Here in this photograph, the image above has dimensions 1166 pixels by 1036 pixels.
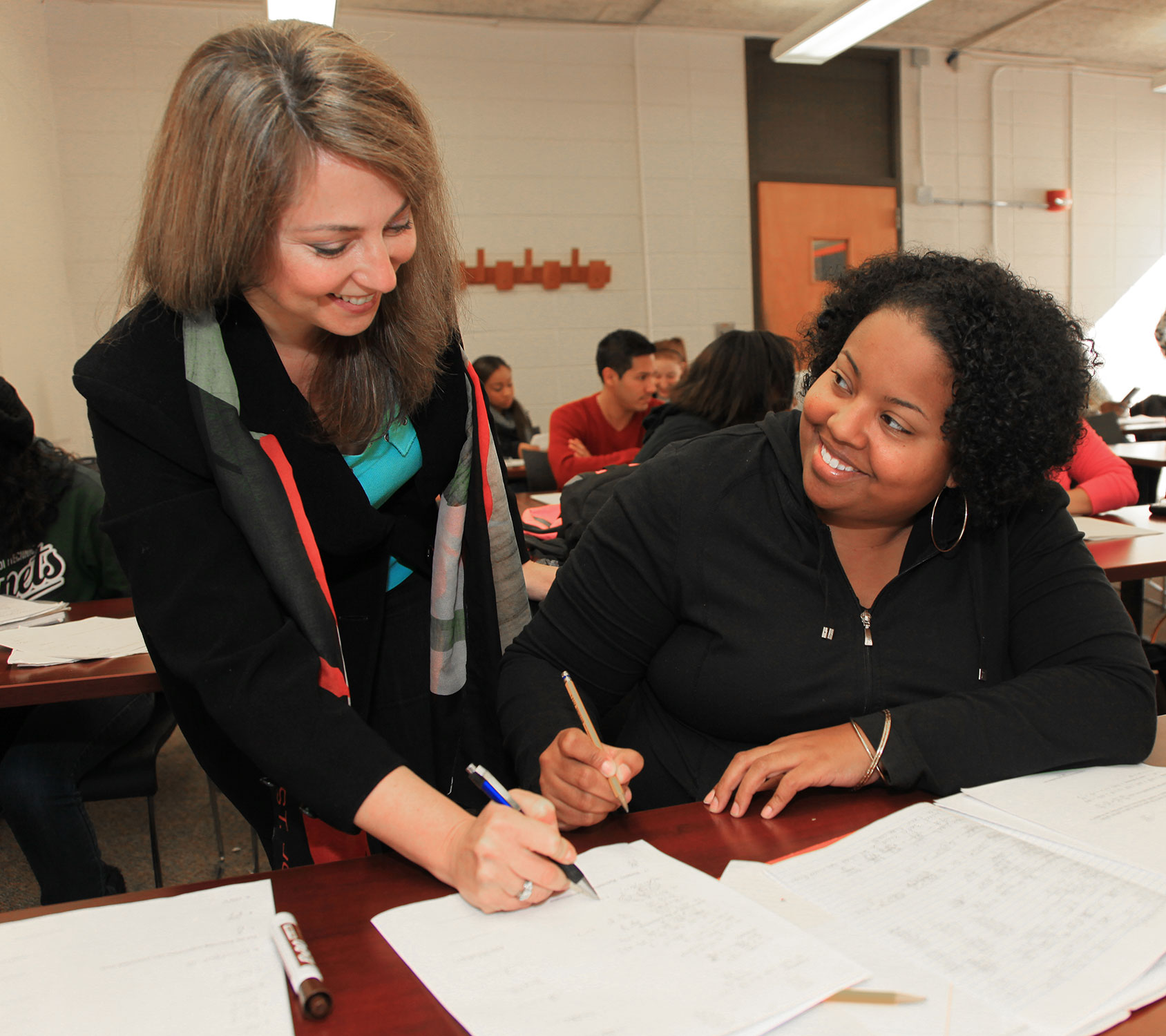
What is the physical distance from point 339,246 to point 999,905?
0.85 meters

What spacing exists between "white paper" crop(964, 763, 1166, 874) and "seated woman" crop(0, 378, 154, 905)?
1.69m

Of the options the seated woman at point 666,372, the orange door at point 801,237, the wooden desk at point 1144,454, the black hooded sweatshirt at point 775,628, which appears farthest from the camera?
the orange door at point 801,237

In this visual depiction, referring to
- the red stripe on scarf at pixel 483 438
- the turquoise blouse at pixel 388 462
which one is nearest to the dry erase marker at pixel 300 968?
the turquoise blouse at pixel 388 462

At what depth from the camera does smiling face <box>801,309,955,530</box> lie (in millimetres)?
1060

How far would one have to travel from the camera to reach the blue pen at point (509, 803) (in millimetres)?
782

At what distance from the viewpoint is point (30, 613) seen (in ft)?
6.39

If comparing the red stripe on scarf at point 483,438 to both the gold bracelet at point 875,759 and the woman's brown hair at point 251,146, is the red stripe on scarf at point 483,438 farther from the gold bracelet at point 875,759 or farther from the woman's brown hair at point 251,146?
the gold bracelet at point 875,759

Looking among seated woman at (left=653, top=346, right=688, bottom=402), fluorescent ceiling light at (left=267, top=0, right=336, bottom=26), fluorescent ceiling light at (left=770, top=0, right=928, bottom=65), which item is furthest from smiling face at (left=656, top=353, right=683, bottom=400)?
fluorescent ceiling light at (left=267, top=0, right=336, bottom=26)

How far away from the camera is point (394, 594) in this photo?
4.36ft

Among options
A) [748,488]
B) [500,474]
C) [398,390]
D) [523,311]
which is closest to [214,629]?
[398,390]

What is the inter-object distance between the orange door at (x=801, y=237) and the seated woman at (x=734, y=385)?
368 cm

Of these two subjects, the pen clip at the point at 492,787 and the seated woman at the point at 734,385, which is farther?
the seated woman at the point at 734,385

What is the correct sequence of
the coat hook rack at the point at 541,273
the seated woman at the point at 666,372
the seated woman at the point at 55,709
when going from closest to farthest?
the seated woman at the point at 55,709 < the seated woman at the point at 666,372 < the coat hook rack at the point at 541,273

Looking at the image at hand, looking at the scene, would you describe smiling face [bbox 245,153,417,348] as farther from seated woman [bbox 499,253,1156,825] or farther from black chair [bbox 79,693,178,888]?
black chair [bbox 79,693,178,888]
